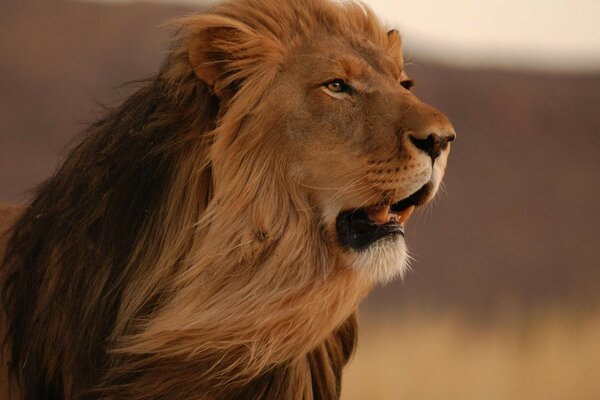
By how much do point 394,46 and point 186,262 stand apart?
1.13 metres

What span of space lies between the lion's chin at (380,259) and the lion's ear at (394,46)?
0.76m

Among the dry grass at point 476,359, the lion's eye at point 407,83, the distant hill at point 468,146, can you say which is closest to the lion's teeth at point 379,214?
the lion's eye at point 407,83

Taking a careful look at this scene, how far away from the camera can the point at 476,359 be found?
912 centimetres

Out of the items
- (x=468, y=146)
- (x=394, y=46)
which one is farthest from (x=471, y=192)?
(x=394, y=46)

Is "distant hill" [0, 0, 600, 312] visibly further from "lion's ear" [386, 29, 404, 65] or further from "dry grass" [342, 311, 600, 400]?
"lion's ear" [386, 29, 404, 65]

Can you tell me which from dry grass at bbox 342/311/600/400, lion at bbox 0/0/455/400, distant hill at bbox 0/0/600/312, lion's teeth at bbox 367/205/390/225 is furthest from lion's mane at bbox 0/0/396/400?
distant hill at bbox 0/0/600/312

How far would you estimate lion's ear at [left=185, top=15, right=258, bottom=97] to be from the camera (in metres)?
3.79

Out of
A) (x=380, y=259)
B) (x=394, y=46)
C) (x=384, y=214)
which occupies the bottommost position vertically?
(x=380, y=259)

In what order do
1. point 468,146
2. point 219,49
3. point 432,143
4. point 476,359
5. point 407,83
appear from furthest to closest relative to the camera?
point 468,146, point 476,359, point 407,83, point 219,49, point 432,143

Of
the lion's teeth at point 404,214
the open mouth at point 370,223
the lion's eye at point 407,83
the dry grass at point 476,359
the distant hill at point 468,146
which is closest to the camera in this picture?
the open mouth at point 370,223

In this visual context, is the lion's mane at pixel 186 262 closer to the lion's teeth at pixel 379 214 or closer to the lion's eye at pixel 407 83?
the lion's teeth at pixel 379 214

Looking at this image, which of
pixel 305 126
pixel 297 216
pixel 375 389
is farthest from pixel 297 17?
pixel 375 389

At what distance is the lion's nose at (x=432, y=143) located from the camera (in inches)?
144

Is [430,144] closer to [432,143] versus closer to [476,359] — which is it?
[432,143]
